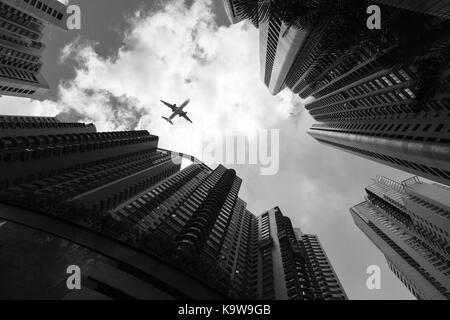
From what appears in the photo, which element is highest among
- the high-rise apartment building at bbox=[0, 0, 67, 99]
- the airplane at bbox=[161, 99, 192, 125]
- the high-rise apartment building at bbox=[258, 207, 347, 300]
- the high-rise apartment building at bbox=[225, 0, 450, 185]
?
the high-rise apartment building at bbox=[0, 0, 67, 99]

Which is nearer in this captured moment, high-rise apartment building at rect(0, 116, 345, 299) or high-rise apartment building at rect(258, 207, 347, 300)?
high-rise apartment building at rect(0, 116, 345, 299)

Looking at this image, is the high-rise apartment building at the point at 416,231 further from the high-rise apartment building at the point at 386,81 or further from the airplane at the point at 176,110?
the airplane at the point at 176,110

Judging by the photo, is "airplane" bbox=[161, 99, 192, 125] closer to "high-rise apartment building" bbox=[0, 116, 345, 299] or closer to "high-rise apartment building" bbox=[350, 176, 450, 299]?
"high-rise apartment building" bbox=[0, 116, 345, 299]

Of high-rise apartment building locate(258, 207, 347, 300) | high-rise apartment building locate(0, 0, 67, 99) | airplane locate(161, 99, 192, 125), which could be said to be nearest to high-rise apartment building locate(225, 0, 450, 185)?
airplane locate(161, 99, 192, 125)

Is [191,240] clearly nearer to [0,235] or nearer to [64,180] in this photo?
[64,180]

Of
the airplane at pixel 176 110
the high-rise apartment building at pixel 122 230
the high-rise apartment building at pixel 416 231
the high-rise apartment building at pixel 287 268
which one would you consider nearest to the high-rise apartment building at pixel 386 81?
the high-rise apartment building at pixel 122 230

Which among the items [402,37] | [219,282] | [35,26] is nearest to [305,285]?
[219,282]

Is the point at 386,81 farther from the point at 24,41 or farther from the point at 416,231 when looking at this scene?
the point at 24,41
